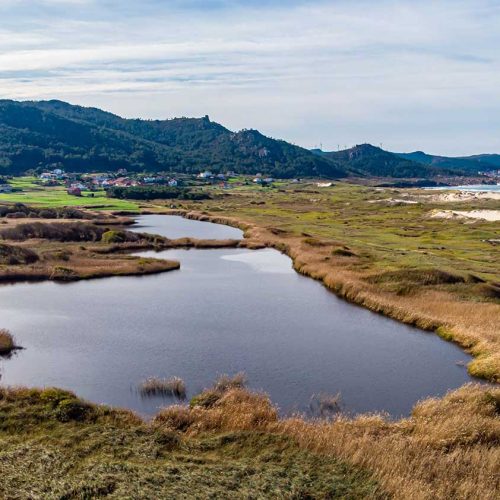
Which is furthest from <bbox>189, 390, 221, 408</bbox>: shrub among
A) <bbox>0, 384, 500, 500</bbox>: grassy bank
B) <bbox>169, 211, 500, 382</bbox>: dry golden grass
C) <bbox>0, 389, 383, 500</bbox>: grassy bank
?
<bbox>169, 211, 500, 382</bbox>: dry golden grass

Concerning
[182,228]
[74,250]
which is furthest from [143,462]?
[182,228]

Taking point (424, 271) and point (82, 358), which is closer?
point (82, 358)

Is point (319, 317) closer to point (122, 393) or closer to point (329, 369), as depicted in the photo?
point (329, 369)

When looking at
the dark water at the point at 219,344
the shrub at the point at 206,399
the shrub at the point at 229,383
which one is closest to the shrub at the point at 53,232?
the dark water at the point at 219,344

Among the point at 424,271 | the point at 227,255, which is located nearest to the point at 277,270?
the point at 227,255

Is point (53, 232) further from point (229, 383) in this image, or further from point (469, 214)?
point (469, 214)

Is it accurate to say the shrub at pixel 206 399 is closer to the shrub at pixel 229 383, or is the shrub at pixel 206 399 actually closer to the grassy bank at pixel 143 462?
the shrub at pixel 229 383

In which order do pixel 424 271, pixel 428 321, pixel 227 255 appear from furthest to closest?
pixel 227 255 < pixel 424 271 < pixel 428 321
